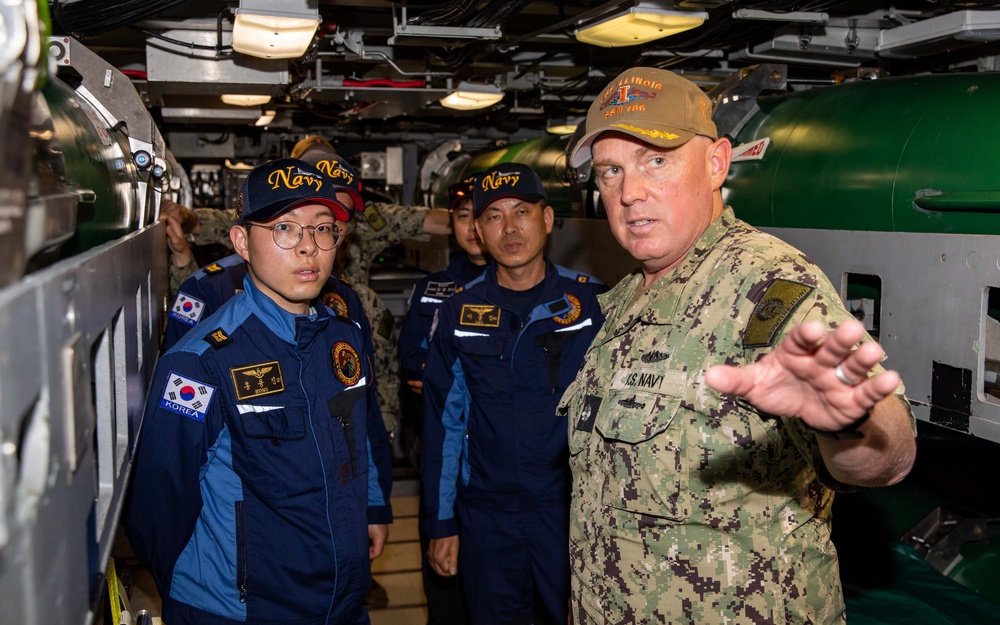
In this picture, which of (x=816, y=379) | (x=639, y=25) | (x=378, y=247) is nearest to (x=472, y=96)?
(x=378, y=247)

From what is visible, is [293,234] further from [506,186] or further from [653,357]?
[506,186]

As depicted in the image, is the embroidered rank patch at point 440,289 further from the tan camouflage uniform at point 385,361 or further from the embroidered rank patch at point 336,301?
the embroidered rank patch at point 336,301

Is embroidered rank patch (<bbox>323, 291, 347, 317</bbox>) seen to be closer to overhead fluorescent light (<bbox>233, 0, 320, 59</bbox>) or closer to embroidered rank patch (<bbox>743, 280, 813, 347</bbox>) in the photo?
overhead fluorescent light (<bbox>233, 0, 320, 59</bbox>)

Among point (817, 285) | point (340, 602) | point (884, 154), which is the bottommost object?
point (340, 602)

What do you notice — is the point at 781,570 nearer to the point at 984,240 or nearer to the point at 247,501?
the point at 984,240

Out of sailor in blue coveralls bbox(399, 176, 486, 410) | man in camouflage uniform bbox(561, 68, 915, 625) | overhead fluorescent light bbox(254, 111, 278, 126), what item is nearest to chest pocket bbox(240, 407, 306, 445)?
man in camouflage uniform bbox(561, 68, 915, 625)

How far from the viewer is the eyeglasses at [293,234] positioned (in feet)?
7.74

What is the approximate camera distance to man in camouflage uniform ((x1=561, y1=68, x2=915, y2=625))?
1635 millimetres

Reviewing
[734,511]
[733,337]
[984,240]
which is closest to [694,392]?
[733,337]

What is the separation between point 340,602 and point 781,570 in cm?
117

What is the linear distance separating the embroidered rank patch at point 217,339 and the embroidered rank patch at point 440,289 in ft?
8.30

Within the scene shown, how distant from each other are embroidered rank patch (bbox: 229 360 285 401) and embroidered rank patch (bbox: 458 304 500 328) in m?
1.21

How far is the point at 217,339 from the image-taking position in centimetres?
222

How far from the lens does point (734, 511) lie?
1735 millimetres
